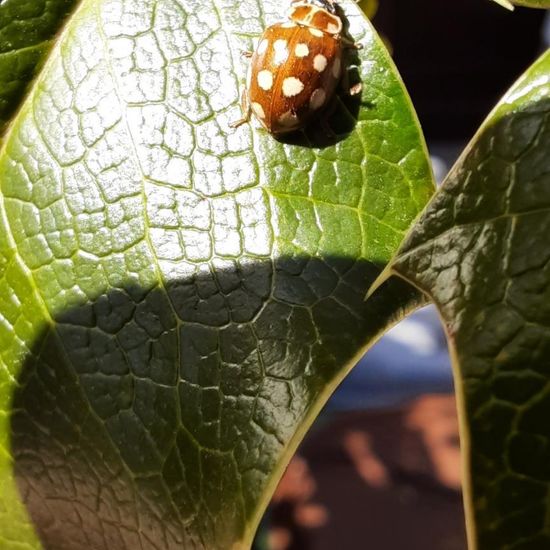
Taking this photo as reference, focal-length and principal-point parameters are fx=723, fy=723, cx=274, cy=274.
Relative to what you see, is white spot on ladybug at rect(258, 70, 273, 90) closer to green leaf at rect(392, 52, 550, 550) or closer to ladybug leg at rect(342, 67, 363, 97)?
ladybug leg at rect(342, 67, 363, 97)

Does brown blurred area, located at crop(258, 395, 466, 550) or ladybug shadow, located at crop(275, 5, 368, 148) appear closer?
ladybug shadow, located at crop(275, 5, 368, 148)

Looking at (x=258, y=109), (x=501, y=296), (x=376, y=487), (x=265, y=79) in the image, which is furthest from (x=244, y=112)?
(x=376, y=487)

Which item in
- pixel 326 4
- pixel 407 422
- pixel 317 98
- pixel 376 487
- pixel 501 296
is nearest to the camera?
pixel 501 296

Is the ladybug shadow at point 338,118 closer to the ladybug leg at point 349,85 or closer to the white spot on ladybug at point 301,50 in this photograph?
the ladybug leg at point 349,85

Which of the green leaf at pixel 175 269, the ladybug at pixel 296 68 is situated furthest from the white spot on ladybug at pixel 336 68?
the green leaf at pixel 175 269

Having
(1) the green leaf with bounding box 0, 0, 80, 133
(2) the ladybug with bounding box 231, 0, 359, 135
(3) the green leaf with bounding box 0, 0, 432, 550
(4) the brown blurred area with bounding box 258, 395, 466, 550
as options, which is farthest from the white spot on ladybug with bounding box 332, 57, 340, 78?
(4) the brown blurred area with bounding box 258, 395, 466, 550

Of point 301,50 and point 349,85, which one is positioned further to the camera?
point 301,50

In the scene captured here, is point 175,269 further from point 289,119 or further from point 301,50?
point 301,50
